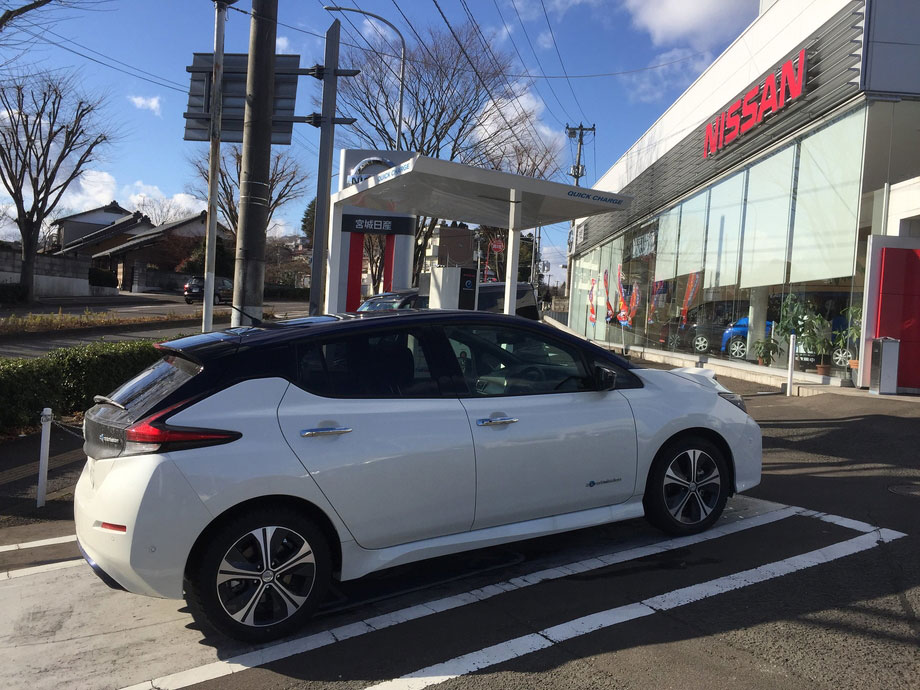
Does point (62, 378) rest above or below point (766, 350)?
below

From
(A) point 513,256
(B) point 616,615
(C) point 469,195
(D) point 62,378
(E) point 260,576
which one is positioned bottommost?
(B) point 616,615

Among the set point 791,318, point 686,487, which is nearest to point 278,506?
point 686,487

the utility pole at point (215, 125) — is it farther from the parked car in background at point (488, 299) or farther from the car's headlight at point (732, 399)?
the car's headlight at point (732, 399)

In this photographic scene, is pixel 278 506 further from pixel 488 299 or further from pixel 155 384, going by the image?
pixel 488 299

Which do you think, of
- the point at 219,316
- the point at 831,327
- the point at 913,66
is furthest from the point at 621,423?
the point at 219,316

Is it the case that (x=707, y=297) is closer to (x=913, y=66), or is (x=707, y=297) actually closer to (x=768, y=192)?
(x=768, y=192)


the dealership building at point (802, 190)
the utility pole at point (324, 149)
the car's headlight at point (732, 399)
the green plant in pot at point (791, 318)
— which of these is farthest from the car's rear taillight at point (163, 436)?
the green plant in pot at point (791, 318)

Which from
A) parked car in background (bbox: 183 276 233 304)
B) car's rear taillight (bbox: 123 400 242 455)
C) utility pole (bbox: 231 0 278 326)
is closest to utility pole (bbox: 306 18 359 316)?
utility pole (bbox: 231 0 278 326)

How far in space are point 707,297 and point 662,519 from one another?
14694 millimetres

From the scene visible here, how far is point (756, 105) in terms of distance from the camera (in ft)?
50.7

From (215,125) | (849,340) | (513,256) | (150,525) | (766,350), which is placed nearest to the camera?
(150,525)

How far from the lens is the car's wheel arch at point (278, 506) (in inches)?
131

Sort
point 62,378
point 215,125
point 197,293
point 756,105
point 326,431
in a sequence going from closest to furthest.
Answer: point 326,431, point 62,378, point 215,125, point 756,105, point 197,293

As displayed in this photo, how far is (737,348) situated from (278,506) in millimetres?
14617
